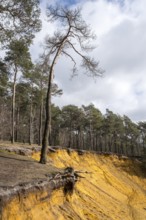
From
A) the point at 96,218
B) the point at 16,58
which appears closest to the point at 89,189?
the point at 96,218

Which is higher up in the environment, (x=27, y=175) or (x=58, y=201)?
(x=27, y=175)

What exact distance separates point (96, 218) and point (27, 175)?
5925mm

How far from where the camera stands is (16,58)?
1214 inches

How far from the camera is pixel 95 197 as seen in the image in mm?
22125

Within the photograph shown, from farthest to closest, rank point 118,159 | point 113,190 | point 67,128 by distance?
1. point 67,128
2. point 118,159
3. point 113,190

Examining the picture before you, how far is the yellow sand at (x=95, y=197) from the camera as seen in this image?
33.8 ft

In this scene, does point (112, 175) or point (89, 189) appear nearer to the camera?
point (89, 189)

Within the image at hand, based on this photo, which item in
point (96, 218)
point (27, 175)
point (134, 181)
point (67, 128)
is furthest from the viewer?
point (67, 128)

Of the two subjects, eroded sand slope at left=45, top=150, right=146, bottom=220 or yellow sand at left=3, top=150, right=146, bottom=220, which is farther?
eroded sand slope at left=45, top=150, right=146, bottom=220

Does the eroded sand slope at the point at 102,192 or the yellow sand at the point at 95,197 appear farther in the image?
the eroded sand slope at the point at 102,192

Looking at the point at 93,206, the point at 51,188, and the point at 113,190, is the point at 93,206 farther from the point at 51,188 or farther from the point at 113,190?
the point at 113,190

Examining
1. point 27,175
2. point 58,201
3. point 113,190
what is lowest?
point 113,190

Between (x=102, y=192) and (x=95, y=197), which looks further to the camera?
(x=102, y=192)

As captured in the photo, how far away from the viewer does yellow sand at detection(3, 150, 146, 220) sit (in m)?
10.3
